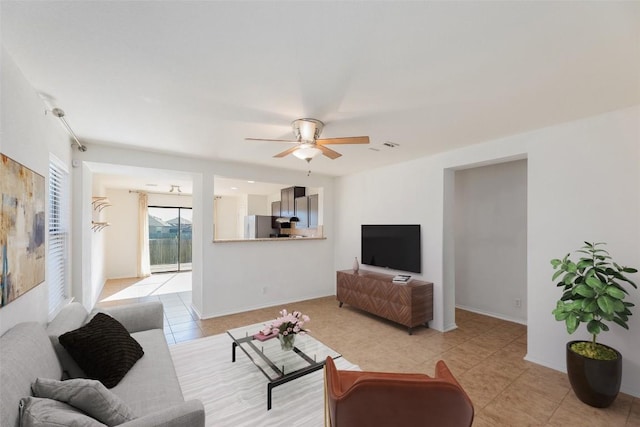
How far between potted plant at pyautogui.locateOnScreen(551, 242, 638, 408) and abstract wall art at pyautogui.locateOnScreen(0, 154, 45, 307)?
13.0ft

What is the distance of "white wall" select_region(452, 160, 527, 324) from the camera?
13.8ft

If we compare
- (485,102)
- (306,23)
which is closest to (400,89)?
(485,102)

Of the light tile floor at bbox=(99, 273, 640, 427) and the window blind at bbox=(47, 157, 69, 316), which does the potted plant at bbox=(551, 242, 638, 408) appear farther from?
the window blind at bbox=(47, 157, 69, 316)

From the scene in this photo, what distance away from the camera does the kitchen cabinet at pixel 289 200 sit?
685cm

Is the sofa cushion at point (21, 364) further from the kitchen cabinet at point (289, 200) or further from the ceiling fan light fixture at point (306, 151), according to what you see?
the kitchen cabinet at point (289, 200)

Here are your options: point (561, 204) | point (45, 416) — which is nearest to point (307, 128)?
point (45, 416)

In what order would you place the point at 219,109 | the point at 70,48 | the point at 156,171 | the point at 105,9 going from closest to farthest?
the point at 105,9
the point at 70,48
the point at 219,109
the point at 156,171

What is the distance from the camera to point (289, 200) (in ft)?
24.0

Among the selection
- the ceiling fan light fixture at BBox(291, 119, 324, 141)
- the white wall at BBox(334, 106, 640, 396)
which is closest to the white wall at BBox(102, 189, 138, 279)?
the ceiling fan light fixture at BBox(291, 119, 324, 141)

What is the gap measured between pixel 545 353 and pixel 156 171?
541 cm

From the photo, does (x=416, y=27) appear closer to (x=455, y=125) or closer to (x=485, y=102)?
(x=485, y=102)

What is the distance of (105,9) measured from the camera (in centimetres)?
134

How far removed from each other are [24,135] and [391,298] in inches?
162

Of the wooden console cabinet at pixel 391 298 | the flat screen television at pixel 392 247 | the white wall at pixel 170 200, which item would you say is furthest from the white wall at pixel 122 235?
the flat screen television at pixel 392 247
